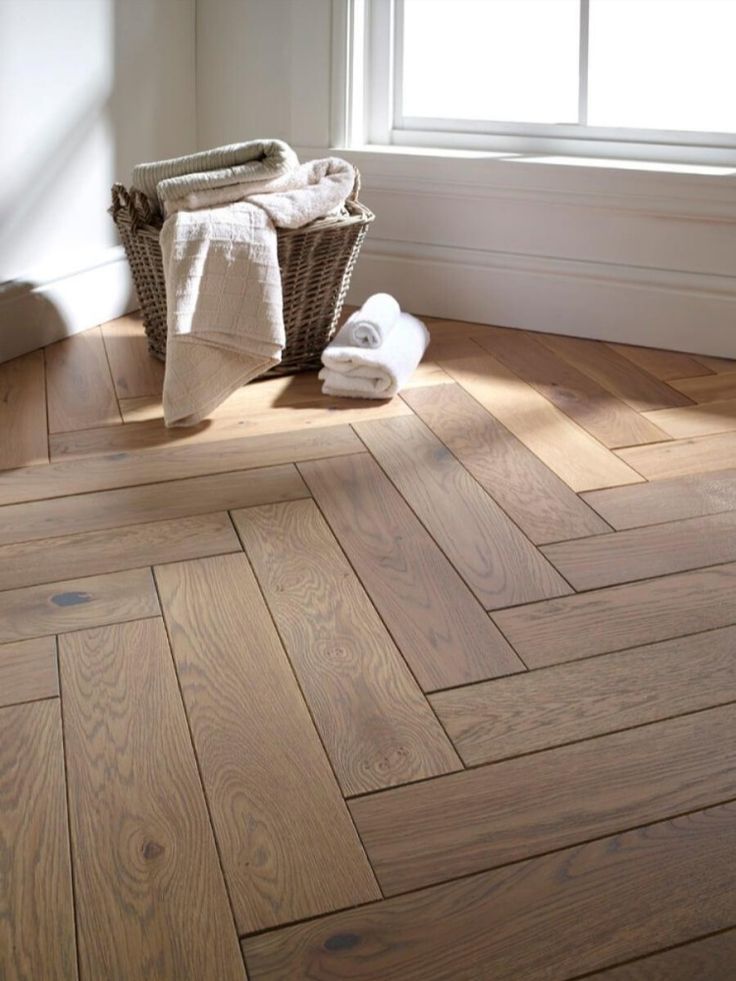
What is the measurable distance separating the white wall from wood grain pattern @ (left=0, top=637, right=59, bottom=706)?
40.1 inches

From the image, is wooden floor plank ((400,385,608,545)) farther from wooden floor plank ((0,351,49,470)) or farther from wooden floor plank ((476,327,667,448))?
wooden floor plank ((0,351,49,470))

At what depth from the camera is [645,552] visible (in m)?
1.42

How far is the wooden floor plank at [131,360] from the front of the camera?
1.97 meters

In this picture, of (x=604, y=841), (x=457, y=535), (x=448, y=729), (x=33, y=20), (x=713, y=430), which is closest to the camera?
(x=604, y=841)

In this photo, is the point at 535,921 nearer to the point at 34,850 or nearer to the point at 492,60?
the point at 34,850

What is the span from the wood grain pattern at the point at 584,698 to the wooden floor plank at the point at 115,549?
1.44 ft

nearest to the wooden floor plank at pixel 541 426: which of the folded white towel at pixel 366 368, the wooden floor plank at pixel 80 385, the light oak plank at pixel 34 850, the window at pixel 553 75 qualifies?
the folded white towel at pixel 366 368

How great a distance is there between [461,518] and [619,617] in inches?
12.1

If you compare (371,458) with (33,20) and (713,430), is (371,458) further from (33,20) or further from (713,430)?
(33,20)

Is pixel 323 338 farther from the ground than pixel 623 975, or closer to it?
farther from the ground

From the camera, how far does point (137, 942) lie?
2.77ft

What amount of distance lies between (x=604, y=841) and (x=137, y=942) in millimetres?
395

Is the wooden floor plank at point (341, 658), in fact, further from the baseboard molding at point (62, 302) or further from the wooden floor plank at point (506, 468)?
the baseboard molding at point (62, 302)

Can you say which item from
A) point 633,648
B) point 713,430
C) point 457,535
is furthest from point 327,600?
point 713,430
